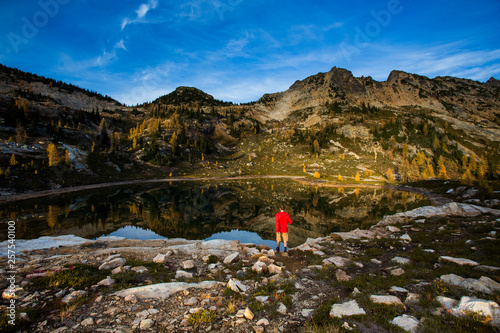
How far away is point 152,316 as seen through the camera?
5902 millimetres

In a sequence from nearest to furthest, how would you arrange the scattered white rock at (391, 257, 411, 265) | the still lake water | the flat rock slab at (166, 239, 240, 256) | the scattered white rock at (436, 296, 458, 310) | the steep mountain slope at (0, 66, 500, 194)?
1. the scattered white rock at (436, 296, 458, 310)
2. the scattered white rock at (391, 257, 411, 265)
3. the flat rock slab at (166, 239, 240, 256)
4. the still lake water
5. the steep mountain slope at (0, 66, 500, 194)

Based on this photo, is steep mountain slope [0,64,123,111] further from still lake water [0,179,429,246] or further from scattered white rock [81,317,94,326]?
scattered white rock [81,317,94,326]

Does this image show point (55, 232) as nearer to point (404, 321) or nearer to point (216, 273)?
point (216, 273)

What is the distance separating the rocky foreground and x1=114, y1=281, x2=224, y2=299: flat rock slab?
0.05 metres

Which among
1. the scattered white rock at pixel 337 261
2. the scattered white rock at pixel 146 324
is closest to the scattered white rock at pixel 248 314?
the scattered white rock at pixel 146 324

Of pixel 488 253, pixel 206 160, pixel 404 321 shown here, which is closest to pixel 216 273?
pixel 404 321

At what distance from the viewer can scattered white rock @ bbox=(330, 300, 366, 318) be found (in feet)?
19.1

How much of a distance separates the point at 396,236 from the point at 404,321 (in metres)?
13.2

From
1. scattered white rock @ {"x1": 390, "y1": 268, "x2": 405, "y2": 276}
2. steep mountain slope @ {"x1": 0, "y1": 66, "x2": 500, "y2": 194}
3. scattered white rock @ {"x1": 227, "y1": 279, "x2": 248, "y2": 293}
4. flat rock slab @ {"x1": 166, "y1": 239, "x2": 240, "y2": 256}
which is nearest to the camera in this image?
scattered white rock @ {"x1": 227, "y1": 279, "x2": 248, "y2": 293}

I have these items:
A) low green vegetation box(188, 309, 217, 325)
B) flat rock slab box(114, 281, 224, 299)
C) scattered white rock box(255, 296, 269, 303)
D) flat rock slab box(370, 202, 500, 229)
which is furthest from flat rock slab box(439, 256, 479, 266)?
flat rock slab box(370, 202, 500, 229)

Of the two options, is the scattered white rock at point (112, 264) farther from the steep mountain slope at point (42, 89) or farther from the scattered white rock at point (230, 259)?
the steep mountain slope at point (42, 89)

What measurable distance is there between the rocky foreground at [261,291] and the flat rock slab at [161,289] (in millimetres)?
48

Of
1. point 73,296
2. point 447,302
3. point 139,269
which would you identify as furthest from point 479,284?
point 73,296

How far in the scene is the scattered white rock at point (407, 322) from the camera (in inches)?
197
